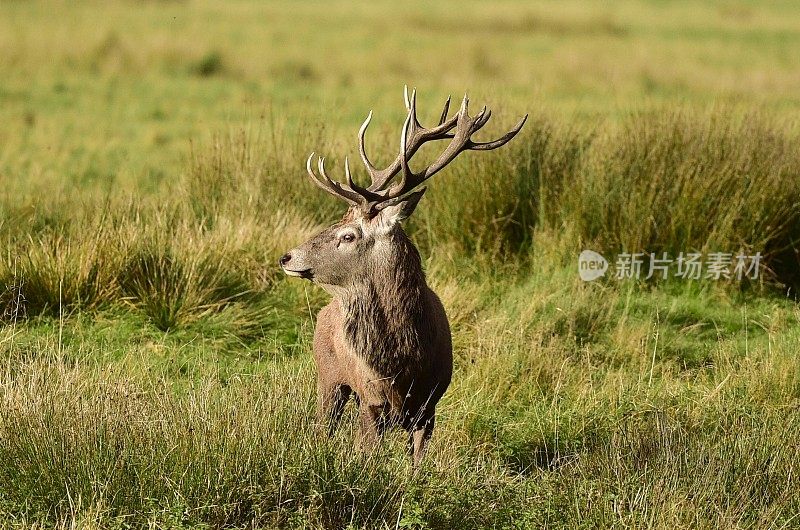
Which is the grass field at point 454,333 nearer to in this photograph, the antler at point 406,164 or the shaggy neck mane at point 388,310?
the shaggy neck mane at point 388,310

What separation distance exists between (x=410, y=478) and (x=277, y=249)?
347cm

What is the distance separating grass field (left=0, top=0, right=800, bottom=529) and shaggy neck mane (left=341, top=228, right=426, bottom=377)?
39 centimetres

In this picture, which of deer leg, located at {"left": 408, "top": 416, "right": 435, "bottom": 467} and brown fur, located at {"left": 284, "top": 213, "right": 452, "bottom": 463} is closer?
brown fur, located at {"left": 284, "top": 213, "right": 452, "bottom": 463}

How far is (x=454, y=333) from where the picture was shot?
286 inches

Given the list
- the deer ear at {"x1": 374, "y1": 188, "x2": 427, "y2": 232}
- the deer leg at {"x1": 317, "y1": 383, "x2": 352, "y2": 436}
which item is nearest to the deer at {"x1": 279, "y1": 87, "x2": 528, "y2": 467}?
the deer ear at {"x1": 374, "y1": 188, "x2": 427, "y2": 232}

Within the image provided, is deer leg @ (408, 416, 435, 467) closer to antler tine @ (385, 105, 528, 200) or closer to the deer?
the deer

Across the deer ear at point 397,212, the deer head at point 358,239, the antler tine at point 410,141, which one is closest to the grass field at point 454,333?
the deer head at point 358,239

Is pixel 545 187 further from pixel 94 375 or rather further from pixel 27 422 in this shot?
pixel 27 422

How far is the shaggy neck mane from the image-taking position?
5137 millimetres

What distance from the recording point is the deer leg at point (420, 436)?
5.26 metres

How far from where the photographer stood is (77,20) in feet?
83.0

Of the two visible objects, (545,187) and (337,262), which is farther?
(545,187)

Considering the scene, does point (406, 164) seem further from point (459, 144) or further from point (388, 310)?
point (388, 310)

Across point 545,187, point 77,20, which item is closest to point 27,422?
point 545,187
